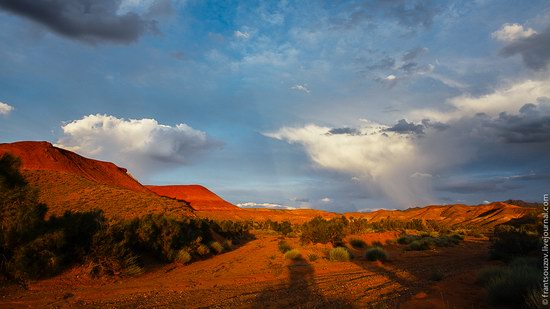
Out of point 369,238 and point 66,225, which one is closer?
point 66,225

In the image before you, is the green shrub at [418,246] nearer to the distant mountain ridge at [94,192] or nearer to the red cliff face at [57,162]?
the distant mountain ridge at [94,192]

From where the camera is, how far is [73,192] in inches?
1991

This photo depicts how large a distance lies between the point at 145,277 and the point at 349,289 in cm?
1014

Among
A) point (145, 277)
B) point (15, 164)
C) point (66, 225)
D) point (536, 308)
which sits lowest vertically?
point (145, 277)

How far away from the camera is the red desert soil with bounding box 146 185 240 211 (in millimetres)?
129125

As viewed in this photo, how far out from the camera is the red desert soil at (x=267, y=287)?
11117mm

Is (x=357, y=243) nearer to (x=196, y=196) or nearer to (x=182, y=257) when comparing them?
(x=182, y=257)

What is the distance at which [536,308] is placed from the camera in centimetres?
760

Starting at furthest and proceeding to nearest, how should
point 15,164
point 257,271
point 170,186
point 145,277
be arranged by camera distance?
point 170,186 → point 257,271 → point 145,277 → point 15,164

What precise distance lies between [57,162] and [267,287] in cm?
6573

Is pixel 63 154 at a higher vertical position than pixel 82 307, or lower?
higher

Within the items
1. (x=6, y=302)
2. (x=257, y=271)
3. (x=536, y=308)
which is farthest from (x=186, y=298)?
(x=536, y=308)

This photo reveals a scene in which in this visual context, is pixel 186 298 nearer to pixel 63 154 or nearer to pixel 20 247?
pixel 20 247

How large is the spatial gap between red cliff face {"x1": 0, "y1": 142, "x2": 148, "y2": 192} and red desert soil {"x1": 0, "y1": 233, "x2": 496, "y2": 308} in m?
52.7
